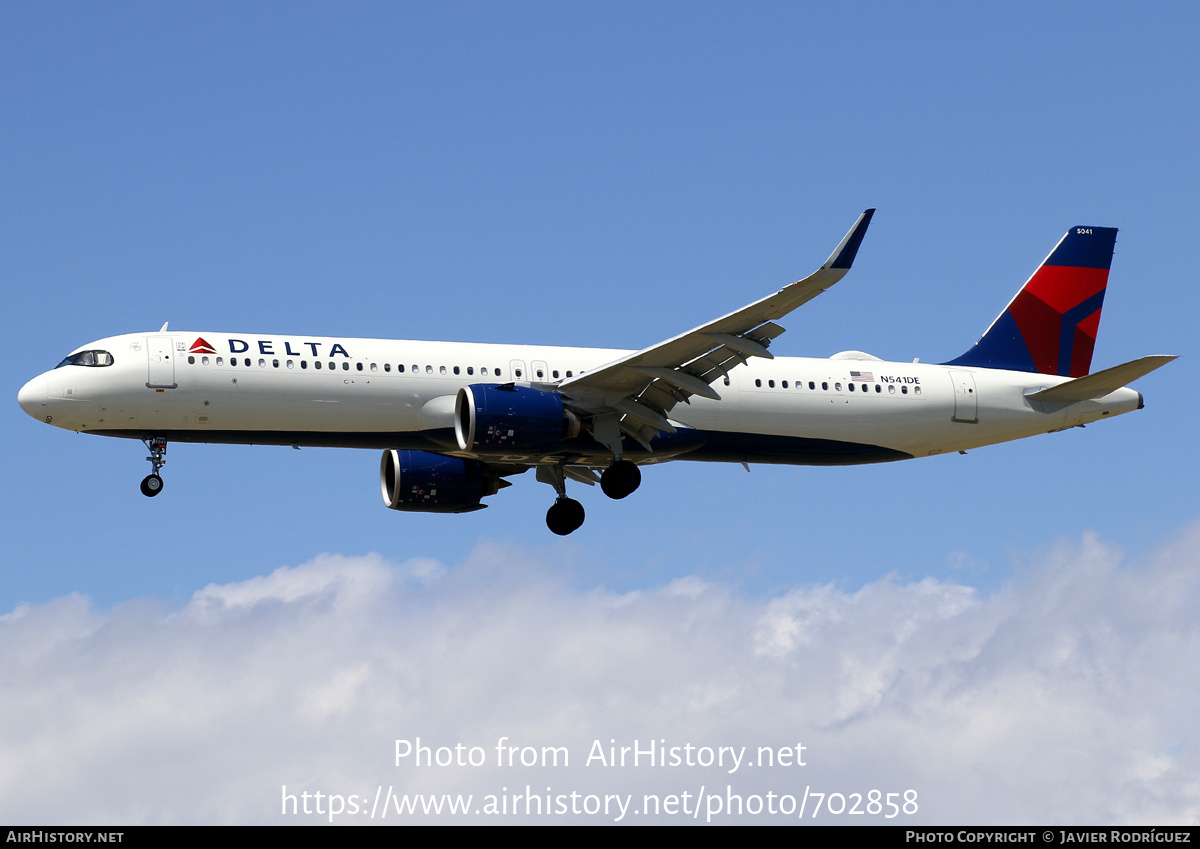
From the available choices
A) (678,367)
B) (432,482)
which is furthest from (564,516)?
(678,367)

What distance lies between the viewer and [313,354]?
38.0 meters

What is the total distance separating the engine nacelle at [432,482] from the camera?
4316cm

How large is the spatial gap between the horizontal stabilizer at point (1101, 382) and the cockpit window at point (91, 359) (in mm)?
24034

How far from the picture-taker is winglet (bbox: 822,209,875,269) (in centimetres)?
3238

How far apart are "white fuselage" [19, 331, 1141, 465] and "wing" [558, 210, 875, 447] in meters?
1.10

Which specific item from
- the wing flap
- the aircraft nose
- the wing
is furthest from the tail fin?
the aircraft nose

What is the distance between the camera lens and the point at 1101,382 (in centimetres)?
4191

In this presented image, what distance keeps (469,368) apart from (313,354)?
12.5 ft

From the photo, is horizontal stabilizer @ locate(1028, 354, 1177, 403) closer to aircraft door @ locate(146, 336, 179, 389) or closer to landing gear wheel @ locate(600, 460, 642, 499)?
landing gear wheel @ locate(600, 460, 642, 499)

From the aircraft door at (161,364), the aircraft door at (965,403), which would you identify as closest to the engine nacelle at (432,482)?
the aircraft door at (161,364)

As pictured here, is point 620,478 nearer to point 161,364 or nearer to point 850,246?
point 850,246

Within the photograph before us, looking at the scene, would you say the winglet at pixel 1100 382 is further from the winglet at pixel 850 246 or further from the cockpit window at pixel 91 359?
the cockpit window at pixel 91 359

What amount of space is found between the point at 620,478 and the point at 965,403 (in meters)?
9.95
